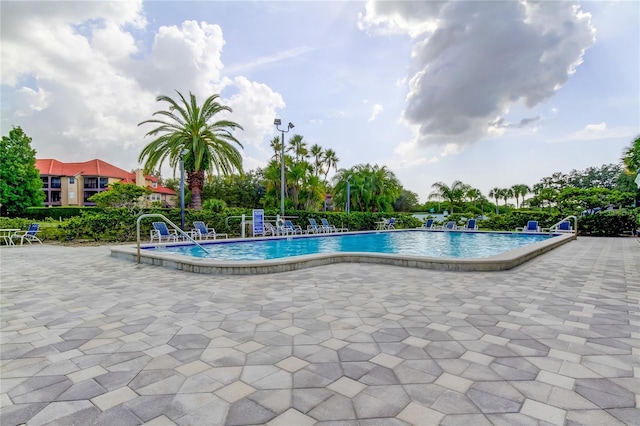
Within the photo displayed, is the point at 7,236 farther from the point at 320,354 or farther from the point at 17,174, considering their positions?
the point at 17,174

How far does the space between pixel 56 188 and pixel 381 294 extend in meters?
57.7

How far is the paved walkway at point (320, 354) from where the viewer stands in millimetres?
1891

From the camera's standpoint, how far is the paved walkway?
1.89m

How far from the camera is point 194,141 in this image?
1688 centimetres

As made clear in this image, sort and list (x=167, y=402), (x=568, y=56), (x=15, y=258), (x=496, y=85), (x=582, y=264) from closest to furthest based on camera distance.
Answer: (x=167, y=402), (x=582, y=264), (x=15, y=258), (x=568, y=56), (x=496, y=85)

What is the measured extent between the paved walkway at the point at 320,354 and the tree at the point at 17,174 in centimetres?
3176

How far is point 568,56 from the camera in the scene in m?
13.1

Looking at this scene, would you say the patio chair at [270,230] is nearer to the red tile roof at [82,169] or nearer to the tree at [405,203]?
the tree at [405,203]

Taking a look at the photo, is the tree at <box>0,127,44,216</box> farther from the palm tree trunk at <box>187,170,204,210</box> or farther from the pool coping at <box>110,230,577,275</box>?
the pool coping at <box>110,230,577,275</box>

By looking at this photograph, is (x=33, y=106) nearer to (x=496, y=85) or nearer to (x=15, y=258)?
(x=15, y=258)

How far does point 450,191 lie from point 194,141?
86.6 ft

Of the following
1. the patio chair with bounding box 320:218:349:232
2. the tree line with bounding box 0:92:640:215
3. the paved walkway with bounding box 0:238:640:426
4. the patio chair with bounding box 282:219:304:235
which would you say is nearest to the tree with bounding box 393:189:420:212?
the tree line with bounding box 0:92:640:215

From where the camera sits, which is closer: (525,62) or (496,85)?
(525,62)

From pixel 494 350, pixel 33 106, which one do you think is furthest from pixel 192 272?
pixel 33 106
